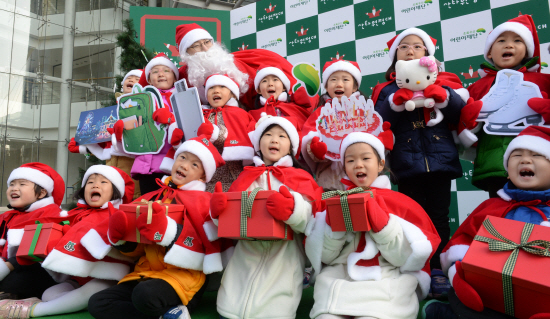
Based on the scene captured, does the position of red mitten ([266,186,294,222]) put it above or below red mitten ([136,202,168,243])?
above

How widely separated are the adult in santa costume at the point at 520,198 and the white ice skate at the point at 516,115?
42 centimetres

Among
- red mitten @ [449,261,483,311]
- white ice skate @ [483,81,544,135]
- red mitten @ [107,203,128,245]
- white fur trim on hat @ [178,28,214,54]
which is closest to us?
red mitten @ [449,261,483,311]

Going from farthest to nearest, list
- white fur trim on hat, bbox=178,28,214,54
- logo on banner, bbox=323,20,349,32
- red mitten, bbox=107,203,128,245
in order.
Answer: logo on banner, bbox=323,20,349,32, white fur trim on hat, bbox=178,28,214,54, red mitten, bbox=107,203,128,245

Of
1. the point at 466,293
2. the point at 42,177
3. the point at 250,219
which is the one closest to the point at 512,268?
the point at 466,293

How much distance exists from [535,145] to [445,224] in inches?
34.9

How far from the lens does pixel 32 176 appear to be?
2998 mm

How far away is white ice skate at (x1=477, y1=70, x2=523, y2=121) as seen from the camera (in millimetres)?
2324

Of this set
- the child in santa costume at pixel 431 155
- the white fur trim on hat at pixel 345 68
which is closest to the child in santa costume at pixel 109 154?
the white fur trim on hat at pixel 345 68

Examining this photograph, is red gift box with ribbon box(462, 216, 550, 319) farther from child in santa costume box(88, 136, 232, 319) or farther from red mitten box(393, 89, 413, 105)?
child in santa costume box(88, 136, 232, 319)

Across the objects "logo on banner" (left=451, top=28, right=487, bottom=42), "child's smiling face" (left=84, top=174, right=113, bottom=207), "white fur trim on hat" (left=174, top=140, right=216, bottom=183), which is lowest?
"child's smiling face" (left=84, top=174, right=113, bottom=207)

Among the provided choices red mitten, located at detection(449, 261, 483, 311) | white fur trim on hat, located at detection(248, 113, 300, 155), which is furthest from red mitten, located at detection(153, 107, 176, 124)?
red mitten, located at detection(449, 261, 483, 311)

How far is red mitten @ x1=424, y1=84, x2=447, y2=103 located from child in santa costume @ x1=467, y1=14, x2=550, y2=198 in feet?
0.67

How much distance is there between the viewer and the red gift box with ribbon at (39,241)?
2.37 meters

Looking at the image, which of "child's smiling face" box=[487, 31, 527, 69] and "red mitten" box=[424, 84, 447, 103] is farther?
"child's smiling face" box=[487, 31, 527, 69]
